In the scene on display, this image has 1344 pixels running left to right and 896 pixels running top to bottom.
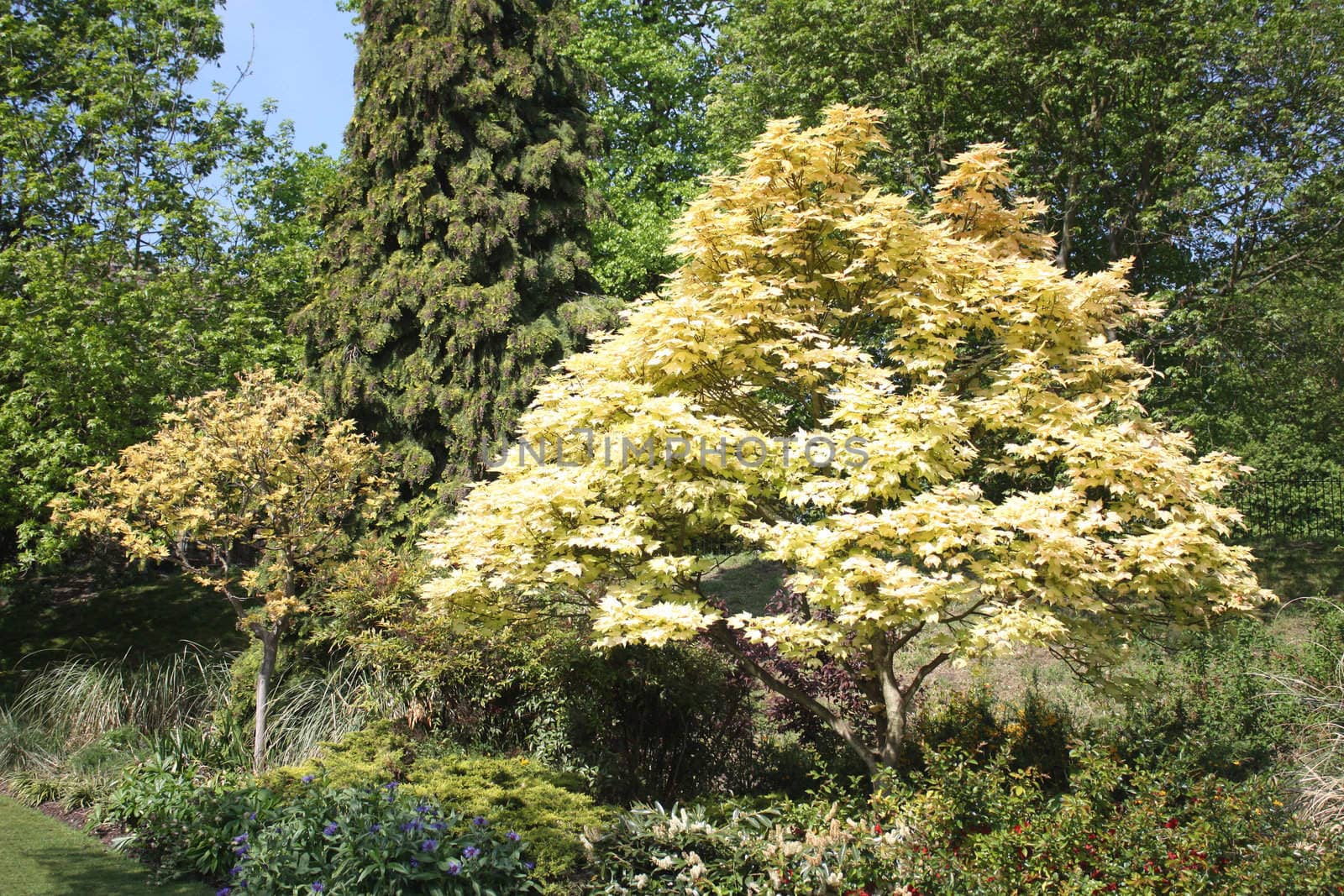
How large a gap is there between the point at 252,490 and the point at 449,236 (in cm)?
425

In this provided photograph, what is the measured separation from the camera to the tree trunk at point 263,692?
7.89m

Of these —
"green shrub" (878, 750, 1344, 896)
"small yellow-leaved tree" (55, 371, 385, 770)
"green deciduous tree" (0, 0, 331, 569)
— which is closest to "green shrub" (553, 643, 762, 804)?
"green shrub" (878, 750, 1344, 896)

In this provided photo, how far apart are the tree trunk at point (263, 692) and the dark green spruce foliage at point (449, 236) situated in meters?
2.87

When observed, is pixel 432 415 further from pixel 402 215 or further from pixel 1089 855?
pixel 1089 855

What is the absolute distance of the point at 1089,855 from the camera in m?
4.32

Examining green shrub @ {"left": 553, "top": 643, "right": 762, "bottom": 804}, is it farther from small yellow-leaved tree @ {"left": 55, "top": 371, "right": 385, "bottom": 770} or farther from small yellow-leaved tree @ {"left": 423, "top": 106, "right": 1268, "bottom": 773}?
small yellow-leaved tree @ {"left": 55, "top": 371, "right": 385, "bottom": 770}

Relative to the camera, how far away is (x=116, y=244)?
42.9 ft

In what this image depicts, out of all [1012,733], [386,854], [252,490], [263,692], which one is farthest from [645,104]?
[386,854]

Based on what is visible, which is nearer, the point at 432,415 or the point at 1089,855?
the point at 1089,855

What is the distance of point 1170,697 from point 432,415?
854cm

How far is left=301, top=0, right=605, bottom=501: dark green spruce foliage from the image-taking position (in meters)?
10.9

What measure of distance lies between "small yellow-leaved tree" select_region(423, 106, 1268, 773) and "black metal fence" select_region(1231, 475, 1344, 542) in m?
10.1

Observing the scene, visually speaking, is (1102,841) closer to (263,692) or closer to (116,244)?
(263,692)

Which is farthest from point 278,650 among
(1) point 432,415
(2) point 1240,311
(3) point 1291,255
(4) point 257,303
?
(3) point 1291,255
